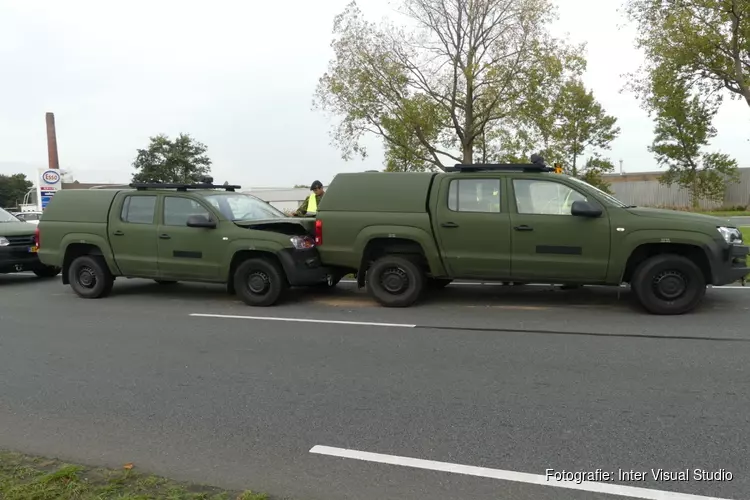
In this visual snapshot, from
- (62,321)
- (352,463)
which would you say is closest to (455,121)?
(62,321)

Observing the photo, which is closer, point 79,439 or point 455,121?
point 79,439

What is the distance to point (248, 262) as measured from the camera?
360 inches

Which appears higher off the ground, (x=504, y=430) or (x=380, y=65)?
(x=380, y=65)

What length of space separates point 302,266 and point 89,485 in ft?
18.7

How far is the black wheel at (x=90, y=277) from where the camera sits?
10.2 meters

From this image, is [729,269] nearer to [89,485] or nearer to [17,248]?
[89,485]

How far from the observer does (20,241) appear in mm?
12453

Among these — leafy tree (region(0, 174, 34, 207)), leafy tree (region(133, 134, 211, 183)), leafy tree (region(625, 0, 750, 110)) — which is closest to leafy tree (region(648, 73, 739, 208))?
leafy tree (region(625, 0, 750, 110))

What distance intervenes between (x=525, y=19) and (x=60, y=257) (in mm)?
18942

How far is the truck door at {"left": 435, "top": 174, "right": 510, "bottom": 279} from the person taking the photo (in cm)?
822

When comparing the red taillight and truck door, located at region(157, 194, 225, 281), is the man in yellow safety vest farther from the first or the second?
truck door, located at region(157, 194, 225, 281)

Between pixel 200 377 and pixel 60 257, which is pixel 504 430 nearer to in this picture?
pixel 200 377

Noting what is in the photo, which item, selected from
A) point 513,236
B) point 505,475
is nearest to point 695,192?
point 513,236

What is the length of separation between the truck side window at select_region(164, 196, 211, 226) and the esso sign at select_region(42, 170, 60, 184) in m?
16.4
